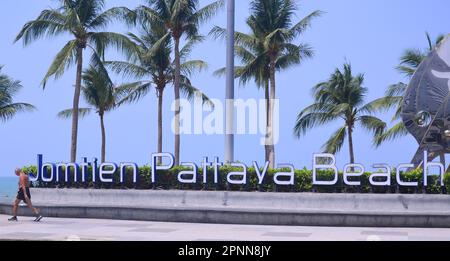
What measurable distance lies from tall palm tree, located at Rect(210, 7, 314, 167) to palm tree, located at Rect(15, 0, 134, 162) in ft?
25.9

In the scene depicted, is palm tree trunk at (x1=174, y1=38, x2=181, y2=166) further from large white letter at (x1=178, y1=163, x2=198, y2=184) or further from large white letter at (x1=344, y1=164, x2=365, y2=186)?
large white letter at (x1=344, y1=164, x2=365, y2=186)

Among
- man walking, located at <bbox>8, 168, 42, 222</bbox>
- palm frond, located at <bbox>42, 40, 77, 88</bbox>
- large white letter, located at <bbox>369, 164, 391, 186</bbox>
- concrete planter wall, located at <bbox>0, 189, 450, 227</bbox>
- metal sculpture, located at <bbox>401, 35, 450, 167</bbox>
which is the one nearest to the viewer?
concrete planter wall, located at <bbox>0, 189, 450, 227</bbox>

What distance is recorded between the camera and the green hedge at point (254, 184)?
25.4m

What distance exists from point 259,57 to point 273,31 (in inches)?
69.9

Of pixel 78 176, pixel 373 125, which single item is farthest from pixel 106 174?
pixel 373 125

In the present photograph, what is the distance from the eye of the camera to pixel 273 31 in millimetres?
39938

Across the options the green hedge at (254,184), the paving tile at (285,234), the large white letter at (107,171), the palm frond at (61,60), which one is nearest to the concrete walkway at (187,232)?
the paving tile at (285,234)

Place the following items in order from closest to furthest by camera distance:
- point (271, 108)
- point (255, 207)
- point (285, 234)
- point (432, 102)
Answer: point (285, 234)
point (255, 207)
point (432, 102)
point (271, 108)

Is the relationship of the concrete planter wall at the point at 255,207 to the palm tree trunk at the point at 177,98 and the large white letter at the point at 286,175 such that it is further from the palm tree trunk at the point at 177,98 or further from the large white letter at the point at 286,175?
the palm tree trunk at the point at 177,98

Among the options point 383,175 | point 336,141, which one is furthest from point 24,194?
point 336,141

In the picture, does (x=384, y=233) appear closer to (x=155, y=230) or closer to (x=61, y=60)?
(x=155, y=230)

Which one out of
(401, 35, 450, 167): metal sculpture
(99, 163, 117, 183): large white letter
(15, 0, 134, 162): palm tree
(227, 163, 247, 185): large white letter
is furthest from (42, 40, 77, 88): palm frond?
(401, 35, 450, 167): metal sculpture

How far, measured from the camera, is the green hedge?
25.4 metres

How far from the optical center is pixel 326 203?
25.6 metres
